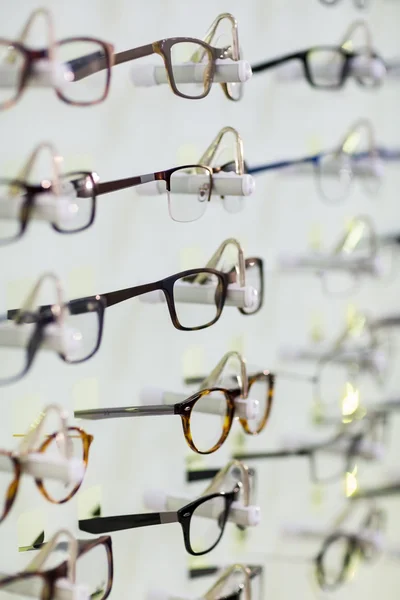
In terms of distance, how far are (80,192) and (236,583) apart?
405 millimetres

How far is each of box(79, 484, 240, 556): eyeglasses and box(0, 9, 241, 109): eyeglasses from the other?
0.34 meters

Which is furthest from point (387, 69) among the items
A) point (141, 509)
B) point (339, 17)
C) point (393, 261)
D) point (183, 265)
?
point (141, 509)

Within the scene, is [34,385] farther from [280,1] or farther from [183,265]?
[280,1]

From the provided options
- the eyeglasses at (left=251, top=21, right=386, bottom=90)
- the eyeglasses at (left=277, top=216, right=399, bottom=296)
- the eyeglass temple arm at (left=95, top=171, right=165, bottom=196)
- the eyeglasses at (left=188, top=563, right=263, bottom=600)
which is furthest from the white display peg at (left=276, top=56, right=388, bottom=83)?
the eyeglasses at (left=188, top=563, right=263, bottom=600)

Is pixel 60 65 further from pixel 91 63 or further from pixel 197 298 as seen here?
pixel 197 298

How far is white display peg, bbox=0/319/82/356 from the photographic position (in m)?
0.66

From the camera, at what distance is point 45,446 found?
0.70m

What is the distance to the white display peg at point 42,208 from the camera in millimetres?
650

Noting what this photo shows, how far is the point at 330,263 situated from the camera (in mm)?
1069

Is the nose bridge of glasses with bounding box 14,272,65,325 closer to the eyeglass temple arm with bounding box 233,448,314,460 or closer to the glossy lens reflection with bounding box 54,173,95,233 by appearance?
the glossy lens reflection with bounding box 54,173,95,233

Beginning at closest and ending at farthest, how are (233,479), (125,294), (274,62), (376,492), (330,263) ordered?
(125,294) → (233,479) → (274,62) → (330,263) → (376,492)

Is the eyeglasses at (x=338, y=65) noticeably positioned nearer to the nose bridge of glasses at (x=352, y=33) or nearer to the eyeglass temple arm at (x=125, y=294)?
the nose bridge of glasses at (x=352, y=33)

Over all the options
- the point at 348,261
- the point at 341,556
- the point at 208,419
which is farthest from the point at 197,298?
the point at 341,556

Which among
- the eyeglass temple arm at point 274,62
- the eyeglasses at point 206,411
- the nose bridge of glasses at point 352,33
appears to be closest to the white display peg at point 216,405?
the eyeglasses at point 206,411
